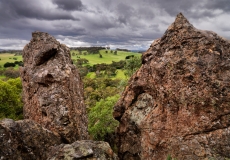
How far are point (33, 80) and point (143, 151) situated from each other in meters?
13.8

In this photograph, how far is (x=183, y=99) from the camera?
1544 cm

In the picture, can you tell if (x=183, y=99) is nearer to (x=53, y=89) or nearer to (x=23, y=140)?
(x=53, y=89)

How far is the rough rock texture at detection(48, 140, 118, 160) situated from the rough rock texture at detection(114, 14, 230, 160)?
4.49 metres

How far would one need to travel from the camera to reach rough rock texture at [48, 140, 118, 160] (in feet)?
43.7

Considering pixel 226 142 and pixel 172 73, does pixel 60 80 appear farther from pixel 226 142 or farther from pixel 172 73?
pixel 226 142

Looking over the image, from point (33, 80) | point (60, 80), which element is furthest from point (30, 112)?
point (60, 80)

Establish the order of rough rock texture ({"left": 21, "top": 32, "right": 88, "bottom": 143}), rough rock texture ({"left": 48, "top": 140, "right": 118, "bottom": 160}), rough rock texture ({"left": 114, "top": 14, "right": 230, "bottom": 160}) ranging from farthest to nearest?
rough rock texture ({"left": 21, "top": 32, "right": 88, "bottom": 143})
rough rock texture ({"left": 114, "top": 14, "right": 230, "bottom": 160})
rough rock texture ({"left": 48, "top": 140, "right": 118, "bottom": 160})

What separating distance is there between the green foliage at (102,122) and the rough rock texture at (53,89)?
31.9 feet

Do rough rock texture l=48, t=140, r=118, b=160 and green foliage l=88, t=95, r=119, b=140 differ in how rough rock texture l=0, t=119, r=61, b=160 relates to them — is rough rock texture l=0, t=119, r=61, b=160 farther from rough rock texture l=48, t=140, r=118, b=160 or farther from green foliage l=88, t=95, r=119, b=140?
green foliage l=88, t=95, r=119, b=140

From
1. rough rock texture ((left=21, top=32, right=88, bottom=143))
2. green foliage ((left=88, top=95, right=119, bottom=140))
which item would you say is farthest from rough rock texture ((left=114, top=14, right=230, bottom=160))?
green foliage ((left=88, top=95, right=119, bottom=140))

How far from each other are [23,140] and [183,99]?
13.3 meters

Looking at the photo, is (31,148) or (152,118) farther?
(152,118)

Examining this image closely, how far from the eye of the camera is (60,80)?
20.3 meters

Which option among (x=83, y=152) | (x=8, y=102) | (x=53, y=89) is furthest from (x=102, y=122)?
(x=83, y=152)
